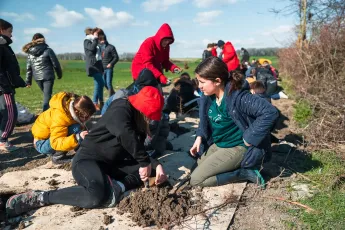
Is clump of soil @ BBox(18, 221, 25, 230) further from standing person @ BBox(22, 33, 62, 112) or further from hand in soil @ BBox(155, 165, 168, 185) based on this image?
standing person @ BBox(22, 33, 62, 112)

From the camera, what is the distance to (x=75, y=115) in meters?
3.64

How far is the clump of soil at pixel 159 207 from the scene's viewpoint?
265 centimetres

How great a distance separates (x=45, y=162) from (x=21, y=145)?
1.13 metres

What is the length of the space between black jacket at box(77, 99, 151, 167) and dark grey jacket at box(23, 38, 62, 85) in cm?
346

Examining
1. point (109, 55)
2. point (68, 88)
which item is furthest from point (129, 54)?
point (109, 55)

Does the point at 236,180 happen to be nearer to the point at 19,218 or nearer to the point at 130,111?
the point at 130,111

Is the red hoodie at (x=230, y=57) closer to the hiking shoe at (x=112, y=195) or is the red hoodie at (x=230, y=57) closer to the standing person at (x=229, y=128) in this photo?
the standing person at (x=229, y=128)

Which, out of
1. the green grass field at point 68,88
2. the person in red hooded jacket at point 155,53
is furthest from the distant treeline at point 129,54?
the person in red hooded jacket at point 155,53

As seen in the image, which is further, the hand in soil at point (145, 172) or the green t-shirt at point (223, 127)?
the green t-shirt at point (223, 127)

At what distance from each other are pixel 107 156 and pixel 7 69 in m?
2.51

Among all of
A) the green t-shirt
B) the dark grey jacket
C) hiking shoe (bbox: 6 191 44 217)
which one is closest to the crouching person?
hiking shoe (bbox: 6 191 44 217)

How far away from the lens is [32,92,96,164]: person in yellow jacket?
143 inches

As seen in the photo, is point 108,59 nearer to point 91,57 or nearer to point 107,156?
point 91,57

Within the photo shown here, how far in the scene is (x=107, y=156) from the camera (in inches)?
120
